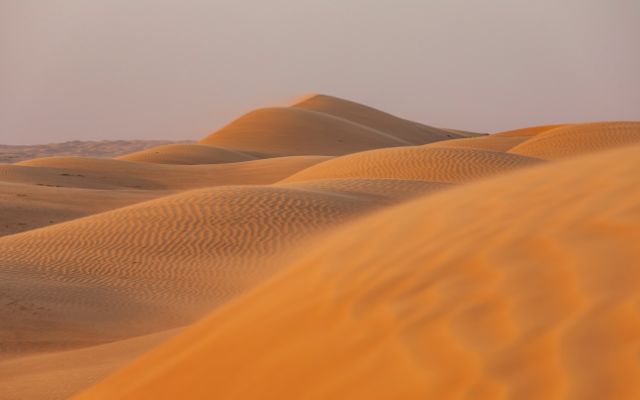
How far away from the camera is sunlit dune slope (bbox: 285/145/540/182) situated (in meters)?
26.5

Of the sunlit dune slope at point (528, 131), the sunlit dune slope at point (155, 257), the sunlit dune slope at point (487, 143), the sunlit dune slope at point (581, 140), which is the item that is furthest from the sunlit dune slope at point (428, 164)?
the sunlit dune slope at point (528, 131)

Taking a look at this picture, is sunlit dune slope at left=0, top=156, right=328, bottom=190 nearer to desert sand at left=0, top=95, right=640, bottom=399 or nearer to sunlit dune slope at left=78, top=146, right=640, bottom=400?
desert sand at left=0, top=95, right=640, bottom=399

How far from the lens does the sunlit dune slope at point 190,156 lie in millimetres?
51500

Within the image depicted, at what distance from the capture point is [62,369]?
6840 millimetres

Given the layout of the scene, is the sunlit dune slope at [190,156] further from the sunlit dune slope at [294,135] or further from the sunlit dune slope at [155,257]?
the sunlit dune slope at [155,257]

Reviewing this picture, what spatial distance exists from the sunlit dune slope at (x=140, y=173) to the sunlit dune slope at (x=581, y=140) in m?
12.0

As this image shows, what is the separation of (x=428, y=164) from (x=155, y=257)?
1475 cm

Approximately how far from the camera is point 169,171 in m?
41.7

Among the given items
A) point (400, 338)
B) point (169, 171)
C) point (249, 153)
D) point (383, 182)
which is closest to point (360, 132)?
point (249, 153)

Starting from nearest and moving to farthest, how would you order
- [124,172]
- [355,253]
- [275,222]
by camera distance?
1. [355,253]
2. [275,222]
3. [124,172]

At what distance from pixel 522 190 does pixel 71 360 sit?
4928 millimetres

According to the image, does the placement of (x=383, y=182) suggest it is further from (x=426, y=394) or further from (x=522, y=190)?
Answer: (x=426, y=394)

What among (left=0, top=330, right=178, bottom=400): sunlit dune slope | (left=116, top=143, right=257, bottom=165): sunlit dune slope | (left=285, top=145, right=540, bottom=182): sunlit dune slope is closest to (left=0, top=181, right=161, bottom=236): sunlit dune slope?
(left=285, top=145, right=540, bottom=182): sunlit dune slope

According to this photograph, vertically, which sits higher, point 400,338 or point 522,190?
point 522,190
